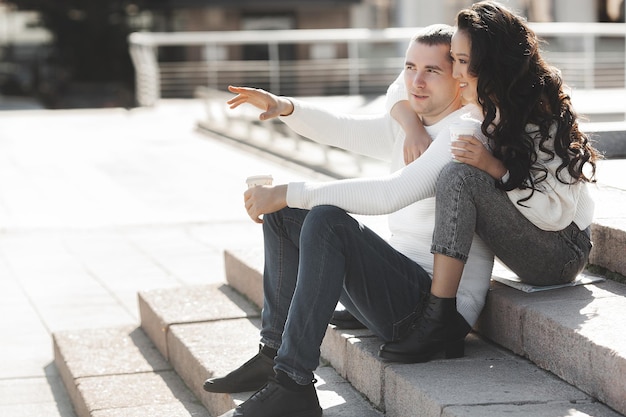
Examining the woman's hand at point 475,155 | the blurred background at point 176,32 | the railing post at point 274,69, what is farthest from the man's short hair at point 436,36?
the blurred background at point 176,32

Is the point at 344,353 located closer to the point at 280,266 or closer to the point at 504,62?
the point at 280,266

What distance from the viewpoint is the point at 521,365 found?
9.80 feet

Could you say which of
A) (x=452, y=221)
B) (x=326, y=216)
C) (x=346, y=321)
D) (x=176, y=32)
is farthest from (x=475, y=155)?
(x=176, y=32)

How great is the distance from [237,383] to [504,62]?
129 centimetres

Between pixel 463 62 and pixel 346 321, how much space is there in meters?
0.96

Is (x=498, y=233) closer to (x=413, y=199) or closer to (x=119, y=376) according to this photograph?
Result: (x=413, y=199)

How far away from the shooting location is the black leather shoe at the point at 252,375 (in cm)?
326

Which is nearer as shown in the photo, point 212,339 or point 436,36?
point 436,36

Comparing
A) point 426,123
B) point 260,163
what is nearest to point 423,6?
point 260,163

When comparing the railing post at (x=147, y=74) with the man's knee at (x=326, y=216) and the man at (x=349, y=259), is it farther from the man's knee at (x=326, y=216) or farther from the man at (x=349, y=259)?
the man's knee at (x=326, y=216)

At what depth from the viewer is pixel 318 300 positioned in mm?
2891

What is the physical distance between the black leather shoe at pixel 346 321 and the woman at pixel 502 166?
0.41m

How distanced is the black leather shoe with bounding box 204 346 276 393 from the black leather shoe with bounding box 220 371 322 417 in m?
0.28

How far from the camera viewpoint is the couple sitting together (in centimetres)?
286
